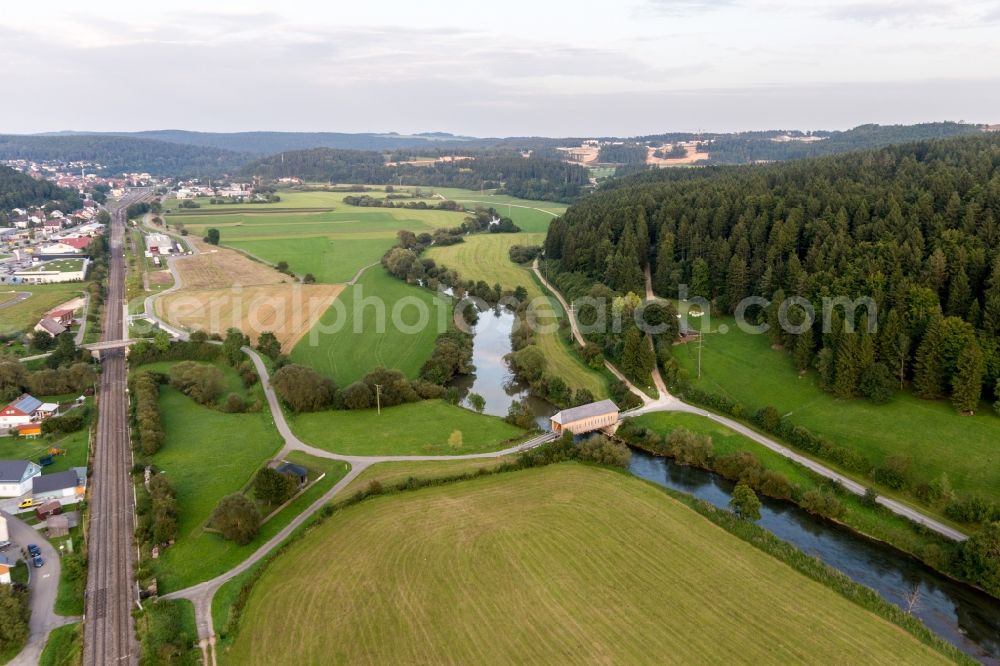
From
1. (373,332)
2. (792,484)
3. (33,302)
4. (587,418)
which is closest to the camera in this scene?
(792,484)

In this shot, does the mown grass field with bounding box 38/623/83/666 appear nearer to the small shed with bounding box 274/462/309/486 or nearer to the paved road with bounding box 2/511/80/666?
the paved road with bounding box 2/511/80/666

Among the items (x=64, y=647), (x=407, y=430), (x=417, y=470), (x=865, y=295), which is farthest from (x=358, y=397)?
(x=865, y=295)

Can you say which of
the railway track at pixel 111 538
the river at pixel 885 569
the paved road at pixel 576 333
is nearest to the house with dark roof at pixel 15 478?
the railway track at pixel 111 538

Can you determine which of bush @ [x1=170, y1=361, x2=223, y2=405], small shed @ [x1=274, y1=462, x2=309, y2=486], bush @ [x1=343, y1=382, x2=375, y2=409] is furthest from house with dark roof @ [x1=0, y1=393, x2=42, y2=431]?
bush @ [x1=343, y1=382, x2=375, y2=409]

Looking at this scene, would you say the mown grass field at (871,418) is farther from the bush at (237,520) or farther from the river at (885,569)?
the bush at (237,520)

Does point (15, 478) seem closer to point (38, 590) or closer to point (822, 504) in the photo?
point (38, 590)
